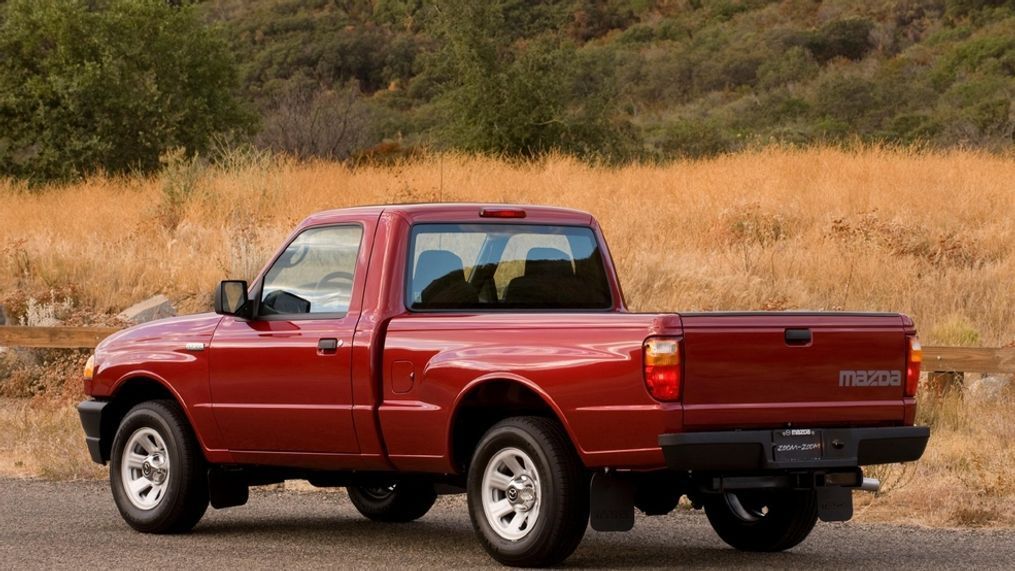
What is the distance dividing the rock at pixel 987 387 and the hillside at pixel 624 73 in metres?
17.1

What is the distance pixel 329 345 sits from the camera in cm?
923

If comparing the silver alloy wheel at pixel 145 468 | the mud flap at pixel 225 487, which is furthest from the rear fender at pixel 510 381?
the silver alloy wheel at pixel 145 468

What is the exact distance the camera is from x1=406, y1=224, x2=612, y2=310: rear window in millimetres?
9352

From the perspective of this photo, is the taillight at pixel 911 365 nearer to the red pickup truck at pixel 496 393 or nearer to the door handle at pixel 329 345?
the red pickup truck at pixel 496 393

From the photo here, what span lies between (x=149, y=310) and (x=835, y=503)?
47.2 feet

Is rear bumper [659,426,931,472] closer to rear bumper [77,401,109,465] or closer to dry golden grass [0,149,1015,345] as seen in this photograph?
rear bumper [77,401,109,465]

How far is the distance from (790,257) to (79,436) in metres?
11.6

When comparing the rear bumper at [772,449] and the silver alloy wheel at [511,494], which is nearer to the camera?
the rear bumper at [772,449]

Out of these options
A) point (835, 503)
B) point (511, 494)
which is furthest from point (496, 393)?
point (835, 503)

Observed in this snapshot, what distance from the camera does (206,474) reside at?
33.5 feet

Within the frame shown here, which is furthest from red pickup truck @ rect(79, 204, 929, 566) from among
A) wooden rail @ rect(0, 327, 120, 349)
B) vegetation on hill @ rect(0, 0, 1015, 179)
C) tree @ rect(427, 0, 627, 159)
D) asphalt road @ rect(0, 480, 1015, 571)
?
tree @ rect(427, 0, 627, 159)

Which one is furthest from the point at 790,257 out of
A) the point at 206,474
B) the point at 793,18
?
the point at 793,18

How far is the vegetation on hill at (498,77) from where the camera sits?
121 feet

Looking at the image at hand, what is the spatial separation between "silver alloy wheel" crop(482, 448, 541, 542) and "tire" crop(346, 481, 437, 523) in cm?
218
